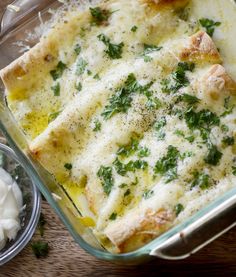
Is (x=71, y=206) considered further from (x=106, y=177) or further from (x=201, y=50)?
(x=201, y=50)

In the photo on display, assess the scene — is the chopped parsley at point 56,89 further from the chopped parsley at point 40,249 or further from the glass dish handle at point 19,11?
the chopped parsley at point 40,249

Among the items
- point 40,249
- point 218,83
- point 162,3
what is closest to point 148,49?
point 162,3

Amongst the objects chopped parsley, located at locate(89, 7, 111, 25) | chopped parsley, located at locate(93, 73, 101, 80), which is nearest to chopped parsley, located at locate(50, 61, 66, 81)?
chopped parsley, located at locate(93, 73, 101, 80)

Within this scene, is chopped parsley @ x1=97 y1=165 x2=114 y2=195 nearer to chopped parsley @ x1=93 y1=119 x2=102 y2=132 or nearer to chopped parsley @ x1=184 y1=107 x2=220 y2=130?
chopped parsley @ x1=93 y1=119 x2=102 y2=132

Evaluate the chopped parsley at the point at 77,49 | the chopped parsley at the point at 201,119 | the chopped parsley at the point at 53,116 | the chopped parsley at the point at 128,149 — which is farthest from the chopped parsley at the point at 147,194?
the chopped parsley at the point at 77,49

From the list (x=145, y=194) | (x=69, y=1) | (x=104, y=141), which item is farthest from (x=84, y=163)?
(x=69, y=1)

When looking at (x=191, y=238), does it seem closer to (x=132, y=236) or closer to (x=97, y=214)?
(x=132, y=236)

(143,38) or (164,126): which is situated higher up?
(143,38)
